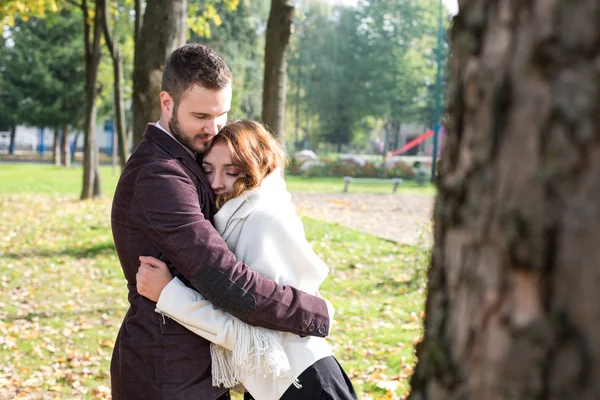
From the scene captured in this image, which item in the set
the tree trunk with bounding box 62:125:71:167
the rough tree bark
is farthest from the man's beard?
the tree trunk with bounding box 62:125:71:167

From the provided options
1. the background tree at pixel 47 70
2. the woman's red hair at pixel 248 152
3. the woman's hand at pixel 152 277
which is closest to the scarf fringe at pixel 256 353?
the woman's hand at pixel 152 277

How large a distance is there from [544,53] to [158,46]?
6.55 m

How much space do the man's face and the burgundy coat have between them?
6 cm

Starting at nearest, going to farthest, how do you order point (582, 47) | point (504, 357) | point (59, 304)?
point (582, 47) → point (504, 357) → point (59, 304)

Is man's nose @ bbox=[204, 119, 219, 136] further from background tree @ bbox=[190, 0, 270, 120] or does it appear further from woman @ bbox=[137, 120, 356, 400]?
background tree @ bbox=[190, 0, 270, 120]

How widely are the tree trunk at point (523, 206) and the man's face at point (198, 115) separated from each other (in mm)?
1411

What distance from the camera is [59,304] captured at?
7672 mm

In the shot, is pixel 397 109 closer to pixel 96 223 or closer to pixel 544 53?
pixel 96 223

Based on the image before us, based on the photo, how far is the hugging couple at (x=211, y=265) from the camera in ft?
7.56

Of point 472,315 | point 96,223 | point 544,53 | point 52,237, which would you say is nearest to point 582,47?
point 544,53

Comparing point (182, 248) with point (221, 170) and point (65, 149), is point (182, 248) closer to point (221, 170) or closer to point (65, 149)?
point (221, 170)

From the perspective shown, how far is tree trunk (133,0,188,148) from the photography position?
703cm

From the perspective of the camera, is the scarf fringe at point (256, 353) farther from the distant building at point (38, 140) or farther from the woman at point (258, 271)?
the distant building at point (38, 140)

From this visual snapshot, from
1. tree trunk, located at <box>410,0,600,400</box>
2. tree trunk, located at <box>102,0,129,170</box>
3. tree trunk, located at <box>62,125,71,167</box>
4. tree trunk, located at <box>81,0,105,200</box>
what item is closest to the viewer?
tree trunk, located at <box>410,0,600,400</box>
